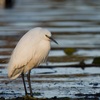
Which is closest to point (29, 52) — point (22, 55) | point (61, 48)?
point (22, 55)

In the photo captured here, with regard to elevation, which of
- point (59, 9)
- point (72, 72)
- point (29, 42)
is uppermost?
point (29, 42)

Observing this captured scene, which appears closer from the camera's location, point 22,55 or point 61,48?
point 22,55

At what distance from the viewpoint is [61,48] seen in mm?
16969

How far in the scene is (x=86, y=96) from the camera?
10180 millimetres

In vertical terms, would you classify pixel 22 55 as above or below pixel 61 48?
above

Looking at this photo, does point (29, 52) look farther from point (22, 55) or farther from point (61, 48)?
point (61, 48)

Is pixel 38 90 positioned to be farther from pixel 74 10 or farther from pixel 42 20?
pixel 74 10

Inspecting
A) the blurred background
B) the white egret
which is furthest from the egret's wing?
the blurred background

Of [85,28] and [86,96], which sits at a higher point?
[86,96]

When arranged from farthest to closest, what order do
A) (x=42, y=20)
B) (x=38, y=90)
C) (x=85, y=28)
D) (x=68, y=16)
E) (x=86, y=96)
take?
(x=68, y=16), (x=42, y=20), (x=85, y=28), (x=38, y=90), (x=86, y=96)

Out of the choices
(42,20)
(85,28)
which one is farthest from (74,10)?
(85,28)

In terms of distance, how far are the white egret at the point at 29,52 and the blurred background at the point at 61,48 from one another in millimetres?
522

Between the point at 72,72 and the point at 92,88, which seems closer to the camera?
the point at 92,88

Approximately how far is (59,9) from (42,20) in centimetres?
611
